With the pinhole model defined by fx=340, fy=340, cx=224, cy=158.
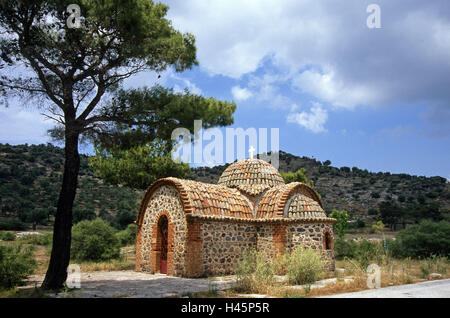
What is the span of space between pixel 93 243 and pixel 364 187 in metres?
43.2

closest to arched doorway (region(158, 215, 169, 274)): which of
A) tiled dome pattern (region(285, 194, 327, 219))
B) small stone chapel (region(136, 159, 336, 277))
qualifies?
small stone chapel (region(136, 159, 336, 277))

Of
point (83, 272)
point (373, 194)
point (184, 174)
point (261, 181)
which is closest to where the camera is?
point (83, 272)

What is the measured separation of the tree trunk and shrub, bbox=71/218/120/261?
878 centimetres

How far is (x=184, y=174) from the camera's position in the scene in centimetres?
2283

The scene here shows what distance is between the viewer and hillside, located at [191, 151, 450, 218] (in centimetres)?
4574

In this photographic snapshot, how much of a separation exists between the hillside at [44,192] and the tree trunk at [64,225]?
24659mm

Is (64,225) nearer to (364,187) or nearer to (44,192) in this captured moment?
(44,192)

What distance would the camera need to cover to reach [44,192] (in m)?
Answer: 37.7

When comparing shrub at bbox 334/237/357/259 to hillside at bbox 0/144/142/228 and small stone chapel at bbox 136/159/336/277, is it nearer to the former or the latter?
small stone chapel at bbox 136/159/336/277

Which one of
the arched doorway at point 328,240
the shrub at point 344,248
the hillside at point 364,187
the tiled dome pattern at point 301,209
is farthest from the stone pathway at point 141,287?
the hillside at point 364,187

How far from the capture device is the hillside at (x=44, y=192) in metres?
34.4
